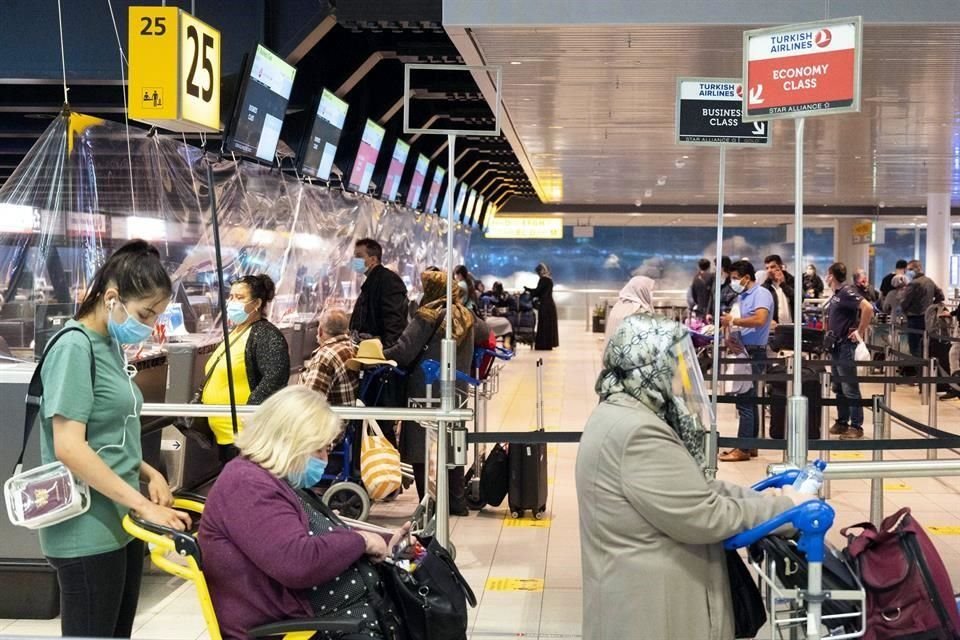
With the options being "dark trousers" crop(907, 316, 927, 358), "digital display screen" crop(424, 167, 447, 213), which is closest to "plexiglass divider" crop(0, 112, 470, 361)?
"dark trousers" crop(907, 316, 927, 358)

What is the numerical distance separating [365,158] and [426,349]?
21.6 feet

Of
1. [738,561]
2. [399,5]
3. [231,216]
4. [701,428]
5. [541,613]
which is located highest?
[399,5]

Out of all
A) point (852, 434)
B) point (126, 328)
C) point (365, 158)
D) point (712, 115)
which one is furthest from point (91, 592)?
point (365, 158)

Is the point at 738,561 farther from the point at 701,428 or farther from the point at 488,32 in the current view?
the point at 488,32

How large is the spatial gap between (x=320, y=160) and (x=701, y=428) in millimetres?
8283

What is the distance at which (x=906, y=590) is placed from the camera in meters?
2.62

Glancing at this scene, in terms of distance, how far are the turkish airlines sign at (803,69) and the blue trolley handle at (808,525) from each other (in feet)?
5.22

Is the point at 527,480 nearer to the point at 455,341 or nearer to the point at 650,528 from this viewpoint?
the point at 455,341

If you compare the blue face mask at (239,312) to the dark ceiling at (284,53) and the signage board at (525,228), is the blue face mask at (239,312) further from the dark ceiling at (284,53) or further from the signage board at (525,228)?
the signage board at (525,228)

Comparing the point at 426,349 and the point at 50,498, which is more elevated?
the point at 426,349

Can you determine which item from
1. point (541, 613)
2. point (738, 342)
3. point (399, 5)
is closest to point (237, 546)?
point (541, 613)

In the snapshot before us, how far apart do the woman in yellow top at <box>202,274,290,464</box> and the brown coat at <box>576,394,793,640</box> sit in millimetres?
2835

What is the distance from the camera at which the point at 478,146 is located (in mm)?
20719

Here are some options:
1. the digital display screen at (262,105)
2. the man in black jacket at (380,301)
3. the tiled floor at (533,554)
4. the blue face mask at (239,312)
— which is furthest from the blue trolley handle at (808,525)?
the digital display screen at (262,105)
